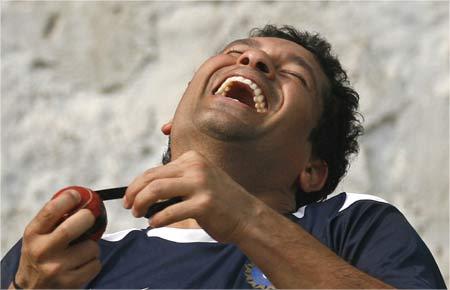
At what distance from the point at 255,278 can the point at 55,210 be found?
1.20ft

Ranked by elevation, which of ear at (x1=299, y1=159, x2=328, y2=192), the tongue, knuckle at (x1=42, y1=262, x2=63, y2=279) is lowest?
knuckle at (x1=42, y1=262, x2=63, y2=279)

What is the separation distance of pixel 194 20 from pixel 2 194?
0.63 metres

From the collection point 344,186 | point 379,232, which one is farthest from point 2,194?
point 379,232

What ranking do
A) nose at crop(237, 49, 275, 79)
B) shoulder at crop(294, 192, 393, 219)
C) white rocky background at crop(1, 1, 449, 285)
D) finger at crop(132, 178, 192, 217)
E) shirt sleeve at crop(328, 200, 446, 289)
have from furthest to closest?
white rocky background at crop(1, 1, 449, 285), nose at crop(237, 49, 275, 79), shoulder at crop(294, 192, 393, 219), shirt sleeve at crop(328, 200, 446, 289), finger at crop(132, 178, 192, 217)

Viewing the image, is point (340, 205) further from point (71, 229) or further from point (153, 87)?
point (153, 87)

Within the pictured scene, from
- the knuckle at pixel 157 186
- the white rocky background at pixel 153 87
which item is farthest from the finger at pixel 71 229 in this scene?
the white rocky background at pixel 153 87

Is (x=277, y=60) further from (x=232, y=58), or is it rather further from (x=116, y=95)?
(x=116, y=95)

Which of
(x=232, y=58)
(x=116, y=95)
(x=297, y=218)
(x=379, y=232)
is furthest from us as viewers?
(x=116, y=95)

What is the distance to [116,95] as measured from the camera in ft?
9.06

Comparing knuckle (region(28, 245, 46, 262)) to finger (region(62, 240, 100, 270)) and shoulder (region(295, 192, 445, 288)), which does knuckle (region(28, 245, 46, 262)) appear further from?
shoulder (region(295, 192, 445, 288))

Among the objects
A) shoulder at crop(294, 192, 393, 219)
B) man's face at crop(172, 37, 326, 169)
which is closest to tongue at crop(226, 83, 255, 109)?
man's face at crop(172, 37, 326, 169)

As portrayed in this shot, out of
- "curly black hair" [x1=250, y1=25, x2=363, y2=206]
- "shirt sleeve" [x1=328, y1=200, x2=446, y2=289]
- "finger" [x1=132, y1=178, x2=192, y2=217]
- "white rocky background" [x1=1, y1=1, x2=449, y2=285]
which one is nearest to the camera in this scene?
"finger" [x1=132, y1=178, x2=192, y2=217]

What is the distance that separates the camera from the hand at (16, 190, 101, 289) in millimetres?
1430

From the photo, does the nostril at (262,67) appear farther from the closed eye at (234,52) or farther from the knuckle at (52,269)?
the knuckle at (52,269)
